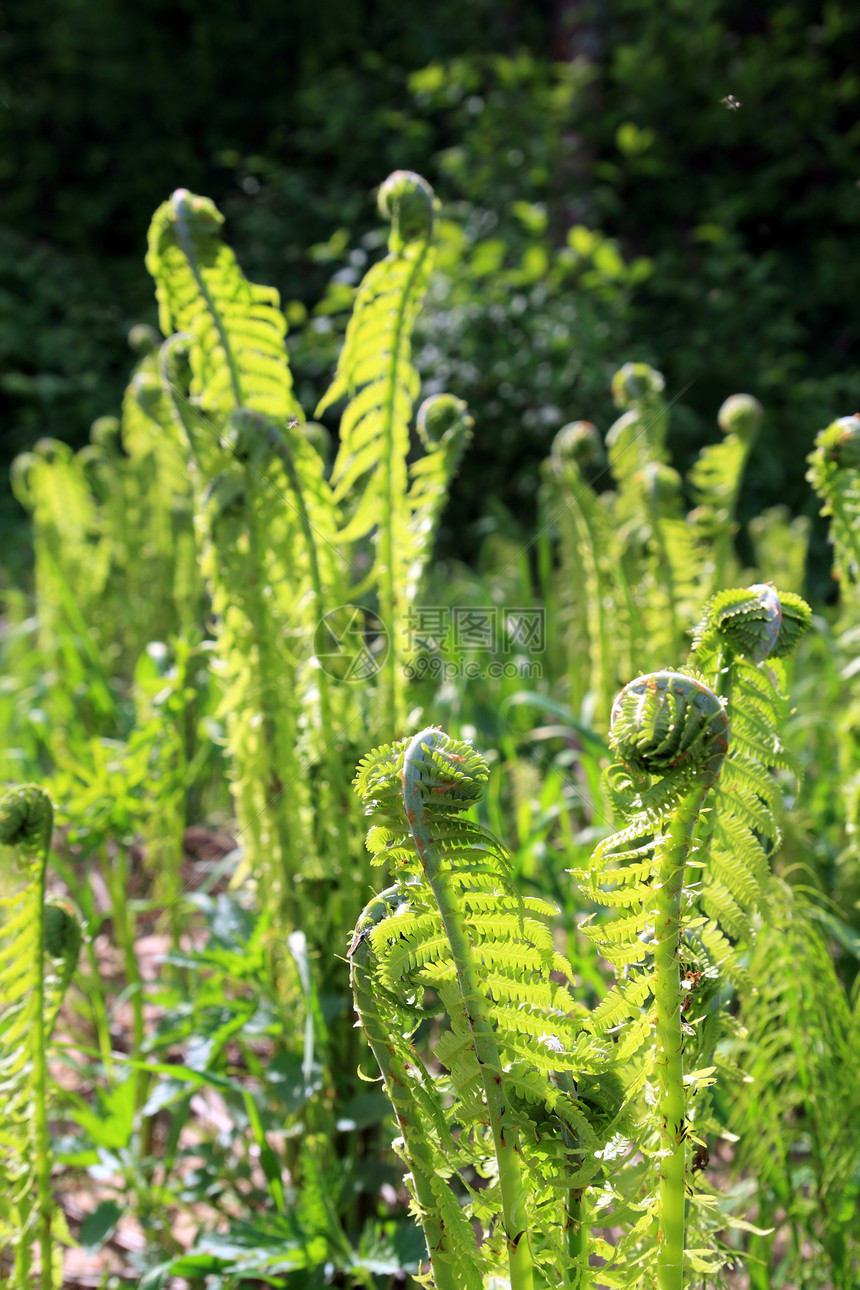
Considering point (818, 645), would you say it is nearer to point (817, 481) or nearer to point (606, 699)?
point (606, 699)

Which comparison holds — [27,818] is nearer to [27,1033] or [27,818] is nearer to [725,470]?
[27,1033]

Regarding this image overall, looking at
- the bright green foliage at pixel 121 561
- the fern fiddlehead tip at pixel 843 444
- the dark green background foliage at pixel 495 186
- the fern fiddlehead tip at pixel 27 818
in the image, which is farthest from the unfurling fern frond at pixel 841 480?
the dark green background foliage at pixel 495 186

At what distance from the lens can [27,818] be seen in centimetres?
75

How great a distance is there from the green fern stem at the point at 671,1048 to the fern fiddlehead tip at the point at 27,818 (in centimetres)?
50

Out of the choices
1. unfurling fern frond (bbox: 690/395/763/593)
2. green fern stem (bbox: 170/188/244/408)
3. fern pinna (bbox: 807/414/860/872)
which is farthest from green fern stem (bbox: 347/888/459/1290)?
unfurling fern frond (bbox: 690/395/763/593)

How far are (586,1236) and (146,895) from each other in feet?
4.65

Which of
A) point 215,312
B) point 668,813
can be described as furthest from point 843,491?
point 215,312

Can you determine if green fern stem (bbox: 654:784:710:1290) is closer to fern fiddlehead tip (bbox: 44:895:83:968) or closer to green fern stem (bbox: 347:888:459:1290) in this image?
green fern stem (bbox: 347:888:459:1290)

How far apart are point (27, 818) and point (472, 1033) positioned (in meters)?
0.44

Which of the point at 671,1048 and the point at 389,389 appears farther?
the point at 389,389

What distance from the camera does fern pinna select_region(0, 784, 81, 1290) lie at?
745mm

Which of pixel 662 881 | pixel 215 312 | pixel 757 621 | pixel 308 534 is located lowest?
pixel 662 881

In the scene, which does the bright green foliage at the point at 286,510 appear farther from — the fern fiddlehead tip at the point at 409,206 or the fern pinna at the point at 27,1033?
the fern pinna at the point at 27,1033

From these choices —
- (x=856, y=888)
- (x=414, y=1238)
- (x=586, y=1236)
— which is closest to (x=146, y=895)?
(x=414, y=1238)
